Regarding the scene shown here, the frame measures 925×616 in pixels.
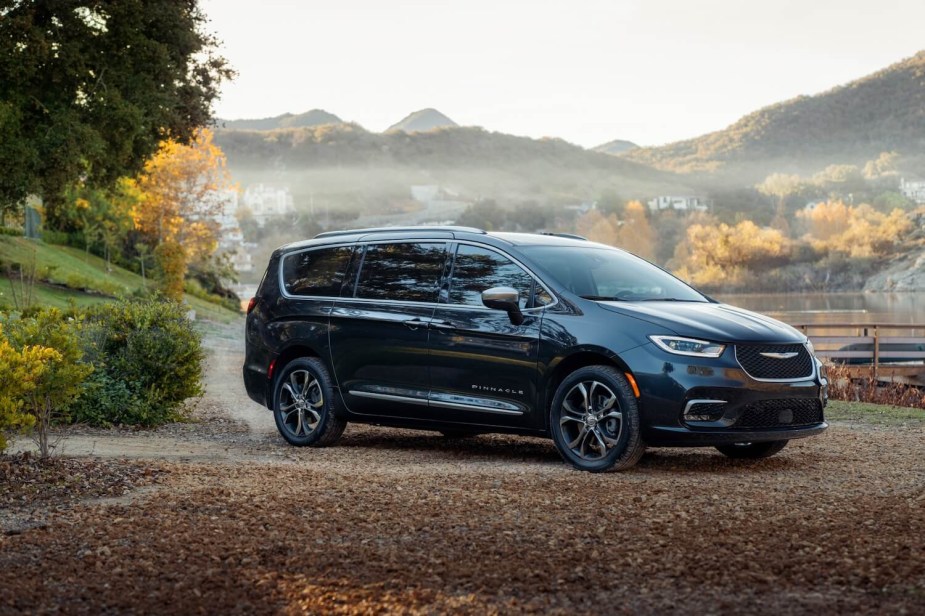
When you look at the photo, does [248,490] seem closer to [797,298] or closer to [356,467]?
[356,467]

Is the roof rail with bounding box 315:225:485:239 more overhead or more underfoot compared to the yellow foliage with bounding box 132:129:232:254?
more underfoot

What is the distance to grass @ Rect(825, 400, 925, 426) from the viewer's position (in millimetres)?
13656

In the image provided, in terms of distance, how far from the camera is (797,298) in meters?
106

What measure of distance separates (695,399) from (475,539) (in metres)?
2.93

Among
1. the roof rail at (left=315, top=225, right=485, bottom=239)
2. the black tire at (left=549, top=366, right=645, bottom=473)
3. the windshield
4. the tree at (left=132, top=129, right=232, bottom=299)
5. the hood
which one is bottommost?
the black tire at (left=549, top=366, right=645, bottom=473)

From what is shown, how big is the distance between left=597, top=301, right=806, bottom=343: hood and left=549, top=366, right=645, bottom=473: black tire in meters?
0.50

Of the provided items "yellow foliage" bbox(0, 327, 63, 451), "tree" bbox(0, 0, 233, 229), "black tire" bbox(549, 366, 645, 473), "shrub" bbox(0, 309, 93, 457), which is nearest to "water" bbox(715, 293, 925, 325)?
"tree" bbox(0, 0, 233, 229)

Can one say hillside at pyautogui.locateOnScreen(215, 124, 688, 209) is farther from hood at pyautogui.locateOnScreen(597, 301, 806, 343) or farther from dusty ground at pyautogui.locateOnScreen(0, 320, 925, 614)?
dusty ground at pyautogui.locateOnScreen(0, 320, 925, 614)

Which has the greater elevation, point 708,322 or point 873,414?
point 708,322

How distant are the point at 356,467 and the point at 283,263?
312 centimetres

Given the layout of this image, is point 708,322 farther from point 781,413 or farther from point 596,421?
point 596,421

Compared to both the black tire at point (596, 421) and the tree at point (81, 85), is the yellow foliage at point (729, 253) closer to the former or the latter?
the tree at point (81, 85)

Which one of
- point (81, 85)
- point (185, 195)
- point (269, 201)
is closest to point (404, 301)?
point (81, 85)

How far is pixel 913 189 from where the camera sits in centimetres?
15600
